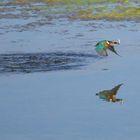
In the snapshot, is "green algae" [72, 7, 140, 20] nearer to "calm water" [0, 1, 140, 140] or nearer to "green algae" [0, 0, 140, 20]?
"green algae" [0, 0, 140, 20]

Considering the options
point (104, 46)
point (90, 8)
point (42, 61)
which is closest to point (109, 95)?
point (104, 46)

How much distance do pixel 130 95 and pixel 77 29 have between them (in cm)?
619

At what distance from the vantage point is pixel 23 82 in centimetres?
1164

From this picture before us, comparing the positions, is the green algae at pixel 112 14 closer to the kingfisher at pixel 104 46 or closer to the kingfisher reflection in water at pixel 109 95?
the kingfisher at pixel 104 46

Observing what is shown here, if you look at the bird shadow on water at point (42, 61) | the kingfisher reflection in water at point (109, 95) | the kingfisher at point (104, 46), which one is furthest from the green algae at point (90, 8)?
the kingfisher reflection in water at point (109, 95)

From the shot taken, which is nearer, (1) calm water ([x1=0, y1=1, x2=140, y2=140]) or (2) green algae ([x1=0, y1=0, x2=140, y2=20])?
(1) calm water ([x1=0, y1=1, x2=140, y2=140])

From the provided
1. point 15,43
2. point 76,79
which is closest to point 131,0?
point 15,43

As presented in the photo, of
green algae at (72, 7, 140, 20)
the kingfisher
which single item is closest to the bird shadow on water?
the kingfisher

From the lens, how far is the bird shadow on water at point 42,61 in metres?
12.7

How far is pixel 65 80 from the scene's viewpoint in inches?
457

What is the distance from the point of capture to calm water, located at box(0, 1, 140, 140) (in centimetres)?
903

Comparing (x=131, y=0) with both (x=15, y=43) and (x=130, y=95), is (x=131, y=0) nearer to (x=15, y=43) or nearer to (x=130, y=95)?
(x=15, y=43)

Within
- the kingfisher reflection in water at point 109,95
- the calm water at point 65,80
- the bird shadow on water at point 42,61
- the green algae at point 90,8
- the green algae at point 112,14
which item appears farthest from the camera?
the green algae at point 90,8

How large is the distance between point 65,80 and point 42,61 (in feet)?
5.88
